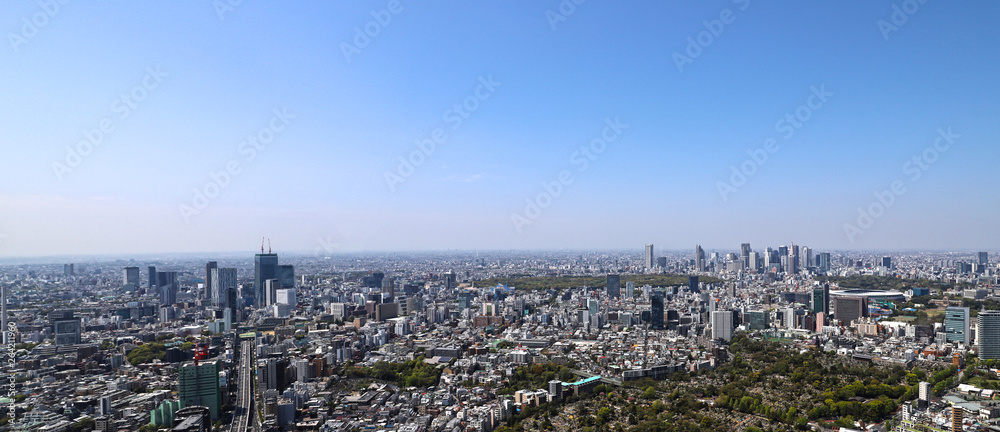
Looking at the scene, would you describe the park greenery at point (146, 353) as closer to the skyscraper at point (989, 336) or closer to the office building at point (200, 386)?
the office building at point (200, 386)

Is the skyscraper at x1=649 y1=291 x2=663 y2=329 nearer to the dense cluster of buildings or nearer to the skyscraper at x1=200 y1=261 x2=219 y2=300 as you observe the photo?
the dense cluster of buildings

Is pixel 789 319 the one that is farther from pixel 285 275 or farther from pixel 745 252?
pixel 745 252

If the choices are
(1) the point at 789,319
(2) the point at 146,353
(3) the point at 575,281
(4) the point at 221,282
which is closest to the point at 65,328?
(2) the point at 146,353

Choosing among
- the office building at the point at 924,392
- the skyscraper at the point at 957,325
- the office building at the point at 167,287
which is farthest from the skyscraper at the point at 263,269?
the skyscraper at the point at 957,325

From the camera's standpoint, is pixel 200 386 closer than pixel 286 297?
Yes

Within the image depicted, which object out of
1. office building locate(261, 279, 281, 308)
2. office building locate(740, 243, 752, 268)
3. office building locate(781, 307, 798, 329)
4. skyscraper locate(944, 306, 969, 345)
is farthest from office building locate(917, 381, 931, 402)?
office building locate(740, 243, 752, 268)

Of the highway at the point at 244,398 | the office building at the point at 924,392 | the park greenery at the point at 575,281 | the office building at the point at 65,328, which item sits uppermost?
the office building at the point at 65,328
